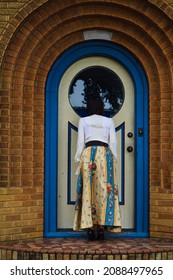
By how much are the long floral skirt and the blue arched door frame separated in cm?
49

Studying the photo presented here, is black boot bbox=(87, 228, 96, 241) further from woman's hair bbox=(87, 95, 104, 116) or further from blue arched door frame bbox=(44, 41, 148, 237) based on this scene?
woman's hair bbox=(87, 95, 104, 116)

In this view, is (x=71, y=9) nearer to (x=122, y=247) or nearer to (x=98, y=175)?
(x=98, y=175)

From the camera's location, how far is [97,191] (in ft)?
20.9

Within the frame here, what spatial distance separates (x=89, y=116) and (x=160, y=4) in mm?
1574

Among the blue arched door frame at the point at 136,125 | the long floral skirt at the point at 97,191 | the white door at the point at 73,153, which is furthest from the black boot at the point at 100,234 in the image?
the white door at the point at 73,153

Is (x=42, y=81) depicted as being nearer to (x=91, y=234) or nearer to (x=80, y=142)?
(x=80, y=142)

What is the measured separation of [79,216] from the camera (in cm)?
645

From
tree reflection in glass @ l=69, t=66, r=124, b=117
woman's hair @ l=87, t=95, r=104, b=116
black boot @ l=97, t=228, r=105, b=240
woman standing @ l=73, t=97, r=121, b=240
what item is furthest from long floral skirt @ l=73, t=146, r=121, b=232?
tree reflection in glass @ l=69, t=66, r=124, b=117

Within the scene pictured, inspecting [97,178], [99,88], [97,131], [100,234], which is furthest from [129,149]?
[100,234]

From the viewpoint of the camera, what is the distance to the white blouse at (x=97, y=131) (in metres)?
6.45

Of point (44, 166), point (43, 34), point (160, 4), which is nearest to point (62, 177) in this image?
point (44, 166)

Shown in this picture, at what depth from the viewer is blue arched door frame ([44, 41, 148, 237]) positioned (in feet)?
22.3

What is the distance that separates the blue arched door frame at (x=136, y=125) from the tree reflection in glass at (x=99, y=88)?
194 millimetres

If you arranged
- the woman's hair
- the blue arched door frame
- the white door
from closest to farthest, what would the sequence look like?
the woman's hair
the blue arched door frame
the white door
